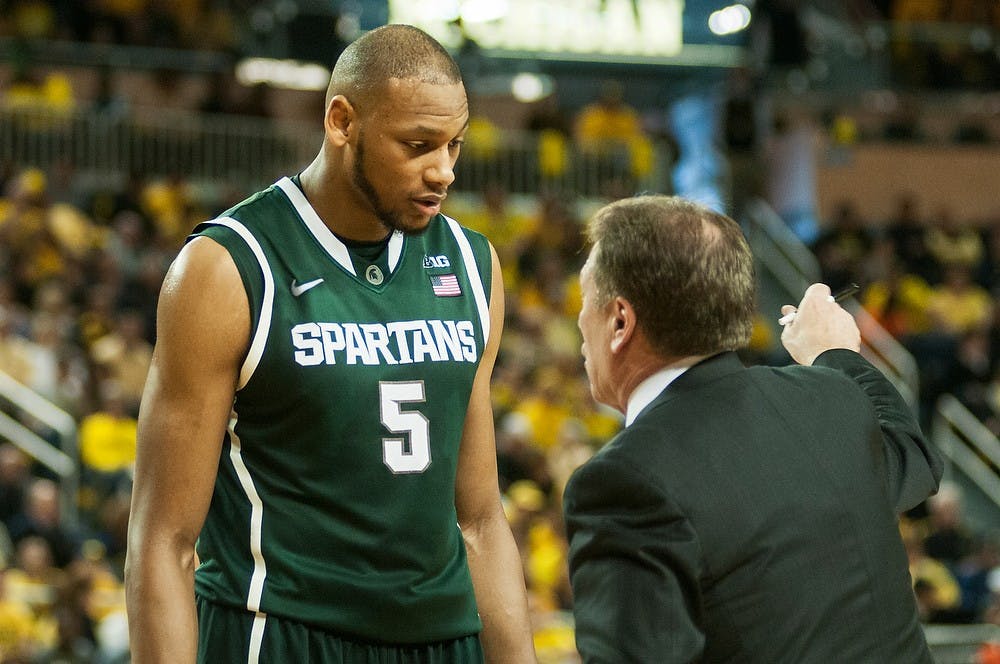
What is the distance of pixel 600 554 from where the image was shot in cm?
215

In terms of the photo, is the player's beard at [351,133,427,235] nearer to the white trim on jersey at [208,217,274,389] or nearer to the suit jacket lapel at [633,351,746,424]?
the white trim on jersey at [208,217,274,389]

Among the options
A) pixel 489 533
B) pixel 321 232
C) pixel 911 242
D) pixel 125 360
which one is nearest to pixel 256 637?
pixel 489 533

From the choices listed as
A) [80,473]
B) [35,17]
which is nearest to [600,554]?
[80,473]

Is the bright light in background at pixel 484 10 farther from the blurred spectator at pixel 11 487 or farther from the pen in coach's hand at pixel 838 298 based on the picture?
the pen in coach's hand at pixel 838 298

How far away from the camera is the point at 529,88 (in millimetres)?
17438

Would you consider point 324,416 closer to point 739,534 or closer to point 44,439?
point 739,534

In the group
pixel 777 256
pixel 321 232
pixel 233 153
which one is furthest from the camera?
pixel 777 256

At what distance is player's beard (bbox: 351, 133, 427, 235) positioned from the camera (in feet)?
9.00

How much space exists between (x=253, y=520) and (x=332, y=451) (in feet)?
0.66

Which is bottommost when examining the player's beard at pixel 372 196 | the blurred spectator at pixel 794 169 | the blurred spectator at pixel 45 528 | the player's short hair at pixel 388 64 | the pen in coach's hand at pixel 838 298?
the blurred spectator at pixel 45 528

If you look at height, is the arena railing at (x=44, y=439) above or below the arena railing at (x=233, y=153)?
below

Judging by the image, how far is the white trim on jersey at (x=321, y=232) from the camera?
2.78 metres

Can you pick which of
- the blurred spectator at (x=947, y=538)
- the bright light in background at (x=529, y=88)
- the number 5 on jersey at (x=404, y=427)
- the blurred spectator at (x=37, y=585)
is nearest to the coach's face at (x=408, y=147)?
the number 5 on jersey at (x=404, y=427)

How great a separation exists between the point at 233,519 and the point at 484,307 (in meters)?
0.68
